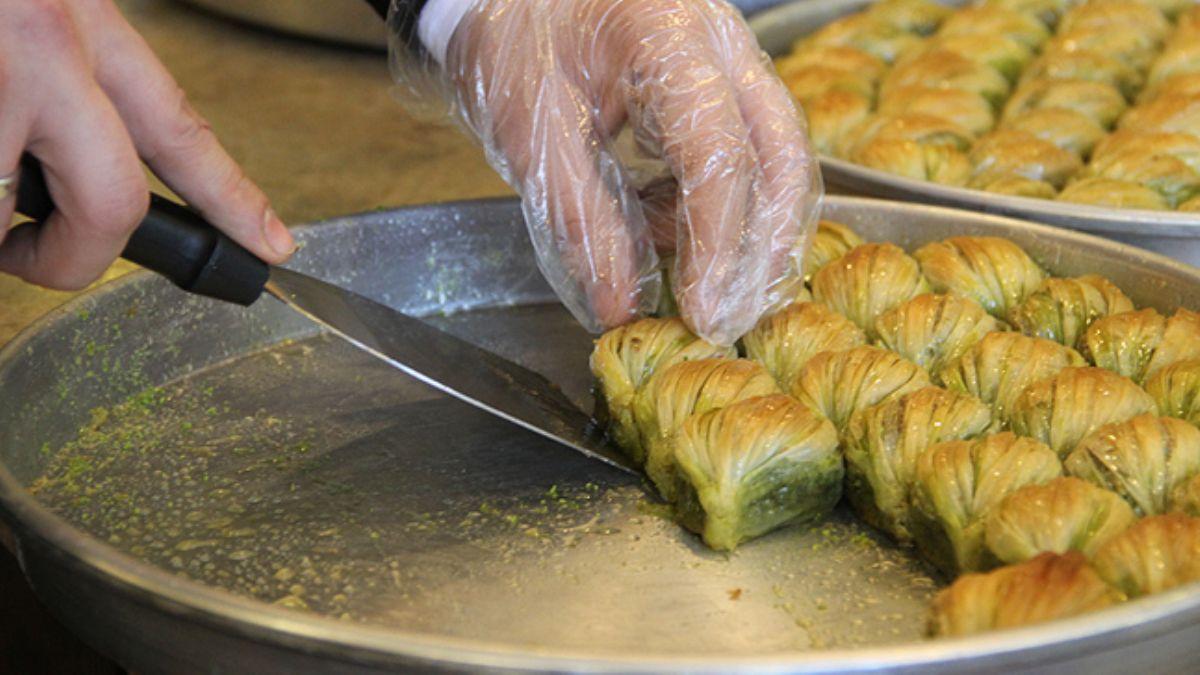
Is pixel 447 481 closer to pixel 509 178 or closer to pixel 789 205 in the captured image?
pixel 509 178

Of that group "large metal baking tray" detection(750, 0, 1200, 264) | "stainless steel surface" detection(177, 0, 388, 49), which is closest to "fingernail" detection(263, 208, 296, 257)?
"large metal baking tray" detection(750, 0, 1200, 264)

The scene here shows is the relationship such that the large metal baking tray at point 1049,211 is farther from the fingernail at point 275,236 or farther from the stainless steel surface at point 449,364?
the fingernail at point 275,236

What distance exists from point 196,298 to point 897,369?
85 centimetres

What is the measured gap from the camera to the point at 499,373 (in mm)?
1536

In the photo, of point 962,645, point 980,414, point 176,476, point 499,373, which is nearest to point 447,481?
point 499,373

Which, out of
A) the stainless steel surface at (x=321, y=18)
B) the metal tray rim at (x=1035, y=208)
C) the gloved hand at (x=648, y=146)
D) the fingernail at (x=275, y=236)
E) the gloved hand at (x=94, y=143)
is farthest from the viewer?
the stainless steel surface at (x=321, y=18)

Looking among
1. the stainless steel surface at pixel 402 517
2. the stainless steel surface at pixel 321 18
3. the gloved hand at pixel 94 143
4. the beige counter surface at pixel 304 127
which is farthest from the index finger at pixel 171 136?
the stainless steel surface at pixel 321 18

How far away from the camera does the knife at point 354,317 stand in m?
1.28

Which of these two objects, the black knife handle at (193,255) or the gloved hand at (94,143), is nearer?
the gloved hand at (94,143)

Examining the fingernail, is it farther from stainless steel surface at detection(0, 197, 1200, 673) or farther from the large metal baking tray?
the large metal baking tray

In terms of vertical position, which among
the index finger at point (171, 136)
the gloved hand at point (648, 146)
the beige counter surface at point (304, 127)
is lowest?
the beige counter surface at point (304, 127)

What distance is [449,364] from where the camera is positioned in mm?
1497

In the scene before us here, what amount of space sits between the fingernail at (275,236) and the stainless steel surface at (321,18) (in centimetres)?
161

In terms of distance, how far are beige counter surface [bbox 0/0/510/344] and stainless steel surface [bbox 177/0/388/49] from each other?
0.05 meters
